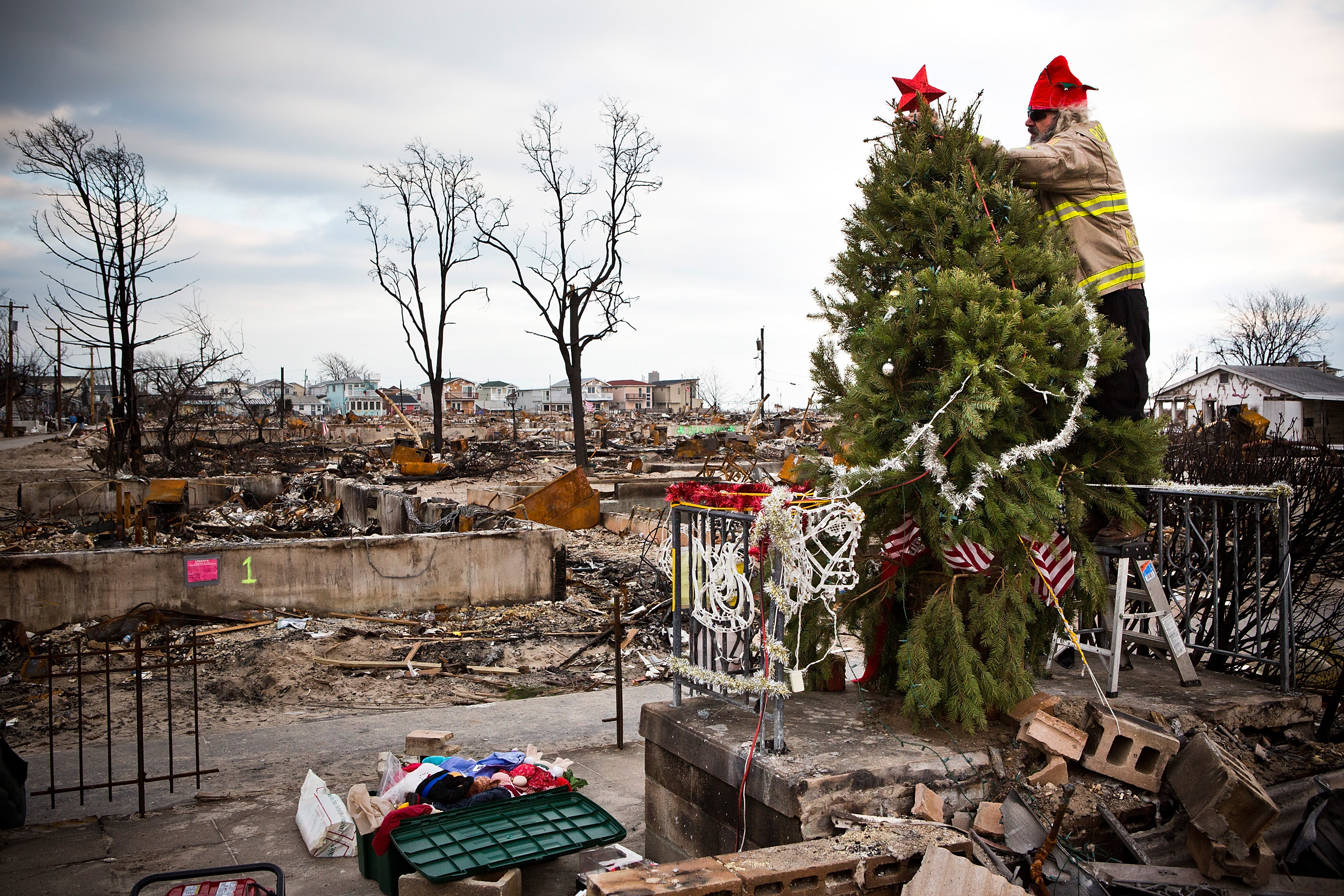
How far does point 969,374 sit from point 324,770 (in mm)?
5363

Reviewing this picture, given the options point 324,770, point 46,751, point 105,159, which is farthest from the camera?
point 105,159

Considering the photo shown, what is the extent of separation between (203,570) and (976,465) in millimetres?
9998

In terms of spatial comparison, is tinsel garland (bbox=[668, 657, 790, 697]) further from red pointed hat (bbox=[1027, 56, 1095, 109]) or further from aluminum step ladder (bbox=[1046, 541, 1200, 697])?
red pointed hat (bbox=[1027, 56, 1095, 109])

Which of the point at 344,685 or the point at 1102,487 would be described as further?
the point at 344,685

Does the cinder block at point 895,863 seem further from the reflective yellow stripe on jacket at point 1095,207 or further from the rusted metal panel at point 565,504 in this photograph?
the rusted metal panel at point 565,504

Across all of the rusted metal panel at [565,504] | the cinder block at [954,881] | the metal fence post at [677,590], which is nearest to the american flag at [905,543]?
the metal fence post at [677,590]

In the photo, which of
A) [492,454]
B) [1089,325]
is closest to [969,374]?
[1089,325]

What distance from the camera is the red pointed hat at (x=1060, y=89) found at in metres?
4.86

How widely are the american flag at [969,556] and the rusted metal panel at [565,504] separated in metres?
13.8

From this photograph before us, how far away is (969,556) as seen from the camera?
412cm

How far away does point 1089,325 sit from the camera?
4227 millimetres

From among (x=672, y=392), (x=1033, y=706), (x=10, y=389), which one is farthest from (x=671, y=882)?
(x=672, y=392)

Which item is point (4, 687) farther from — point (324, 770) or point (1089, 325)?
point (1089, 325)

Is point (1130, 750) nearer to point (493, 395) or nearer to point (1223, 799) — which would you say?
point (1223, 799)
